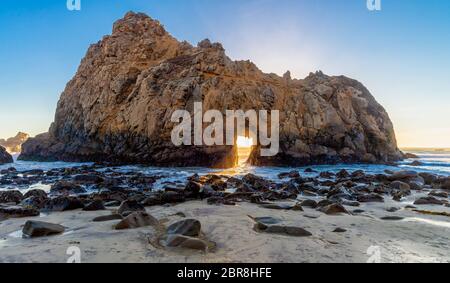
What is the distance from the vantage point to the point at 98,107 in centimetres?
4138

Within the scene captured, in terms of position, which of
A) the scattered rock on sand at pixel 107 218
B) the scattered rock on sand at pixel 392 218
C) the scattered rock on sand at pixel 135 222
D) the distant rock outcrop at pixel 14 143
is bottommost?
the scattered rock on sand at pixel 392 218

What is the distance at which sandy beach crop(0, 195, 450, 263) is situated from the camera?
14.9ft

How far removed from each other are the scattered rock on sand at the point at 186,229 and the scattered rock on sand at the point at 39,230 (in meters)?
2.31

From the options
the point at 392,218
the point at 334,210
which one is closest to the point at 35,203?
the point at 334,210

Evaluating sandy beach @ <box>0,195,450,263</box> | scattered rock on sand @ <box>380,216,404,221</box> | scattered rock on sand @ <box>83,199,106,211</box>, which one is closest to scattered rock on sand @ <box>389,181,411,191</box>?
sandy beach @ <box>0,195,450,263</box>

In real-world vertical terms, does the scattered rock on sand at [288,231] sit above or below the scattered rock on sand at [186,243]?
below

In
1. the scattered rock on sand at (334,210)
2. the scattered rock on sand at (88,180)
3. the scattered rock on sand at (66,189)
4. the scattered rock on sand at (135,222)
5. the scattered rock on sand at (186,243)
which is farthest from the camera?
the scattered rock on sand at (88,180)

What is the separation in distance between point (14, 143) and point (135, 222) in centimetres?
10836

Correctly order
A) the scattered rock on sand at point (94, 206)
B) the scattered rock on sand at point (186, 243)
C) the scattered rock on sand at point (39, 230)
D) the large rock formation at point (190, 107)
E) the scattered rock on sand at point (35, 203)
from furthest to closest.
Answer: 1. the large rock formation at point (190, 107)
2. the scattered rock on sand at point (35, 203)
3. the scattered rock on sand at point (94, 206)
4. the scattered rock on sand at point (39, 230)
5. the scattered rock on sand at point (186, 243)

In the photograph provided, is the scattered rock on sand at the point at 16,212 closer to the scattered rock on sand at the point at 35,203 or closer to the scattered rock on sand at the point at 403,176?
the scattered rock on sand at the point at 35,203

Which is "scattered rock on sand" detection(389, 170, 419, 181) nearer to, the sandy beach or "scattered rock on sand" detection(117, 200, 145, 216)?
the sandy beach

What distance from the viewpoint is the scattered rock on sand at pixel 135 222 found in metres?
6.38

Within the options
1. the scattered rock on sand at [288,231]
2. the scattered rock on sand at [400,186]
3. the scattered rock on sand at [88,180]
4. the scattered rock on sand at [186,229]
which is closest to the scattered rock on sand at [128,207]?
the scattered rock on sand at [186,229]

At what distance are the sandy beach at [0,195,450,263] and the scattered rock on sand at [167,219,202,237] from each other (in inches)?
9.9
